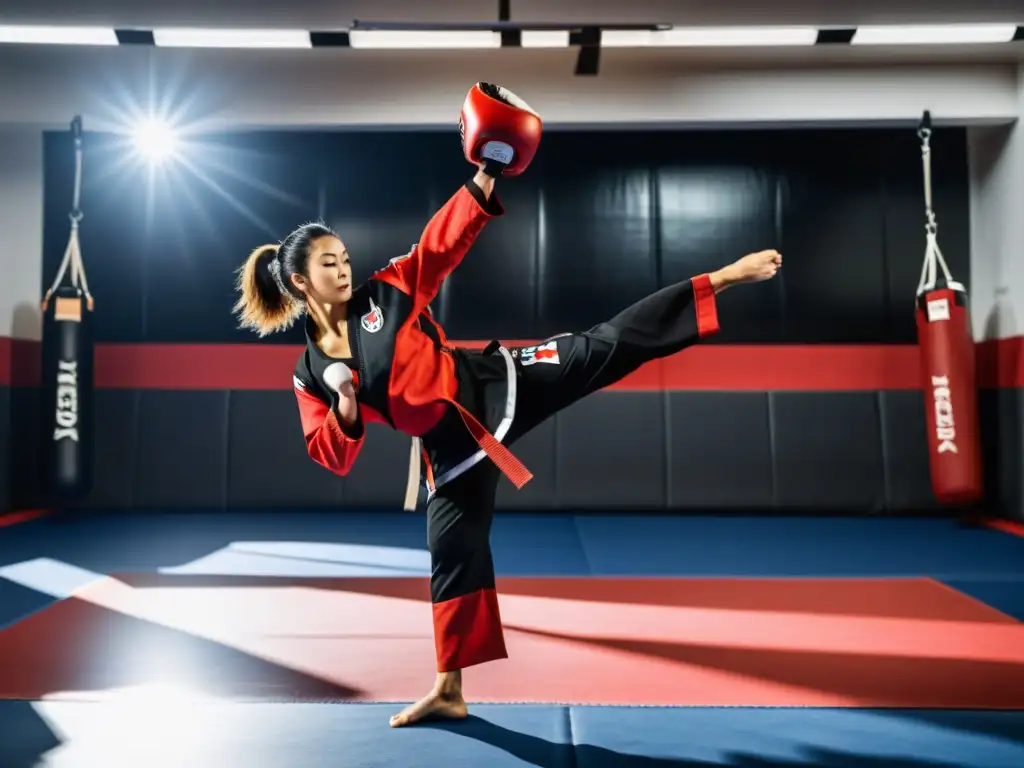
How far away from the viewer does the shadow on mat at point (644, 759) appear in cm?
157

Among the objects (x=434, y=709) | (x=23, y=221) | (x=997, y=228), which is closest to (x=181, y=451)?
(x=23, y=221)

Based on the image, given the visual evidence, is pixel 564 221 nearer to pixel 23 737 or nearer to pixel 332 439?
pixel 332 439

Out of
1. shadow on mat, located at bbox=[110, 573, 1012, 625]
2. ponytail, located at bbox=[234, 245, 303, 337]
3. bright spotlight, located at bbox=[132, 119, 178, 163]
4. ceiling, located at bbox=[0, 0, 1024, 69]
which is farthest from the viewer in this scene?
bright spotlight, located at bbox=[132, 119, 178, 163]

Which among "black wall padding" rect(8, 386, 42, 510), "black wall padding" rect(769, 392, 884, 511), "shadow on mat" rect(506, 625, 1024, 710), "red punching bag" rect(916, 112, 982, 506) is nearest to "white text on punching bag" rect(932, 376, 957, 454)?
"red punching bag" rect(916, 112, 982, 506)

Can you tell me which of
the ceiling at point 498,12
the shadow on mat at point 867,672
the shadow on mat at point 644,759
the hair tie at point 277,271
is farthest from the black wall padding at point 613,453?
the shadow on mat at point 644,759

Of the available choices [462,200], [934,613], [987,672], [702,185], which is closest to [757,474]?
[702,185]

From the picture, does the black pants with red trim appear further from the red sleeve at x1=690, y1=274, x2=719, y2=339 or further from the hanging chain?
the hanging chain

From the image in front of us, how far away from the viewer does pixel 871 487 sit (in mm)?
5551

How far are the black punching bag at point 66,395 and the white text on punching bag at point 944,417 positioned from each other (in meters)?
5.38

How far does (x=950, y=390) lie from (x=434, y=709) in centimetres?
417

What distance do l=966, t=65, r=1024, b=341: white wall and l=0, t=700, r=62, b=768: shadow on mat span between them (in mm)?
5742

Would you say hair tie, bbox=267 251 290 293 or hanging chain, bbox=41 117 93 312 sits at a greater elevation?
hanging chain, bbox=41 117 93 312

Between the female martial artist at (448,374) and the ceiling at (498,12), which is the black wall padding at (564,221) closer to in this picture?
the ceiling at (498,12)

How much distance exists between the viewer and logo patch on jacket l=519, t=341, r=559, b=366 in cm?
213
